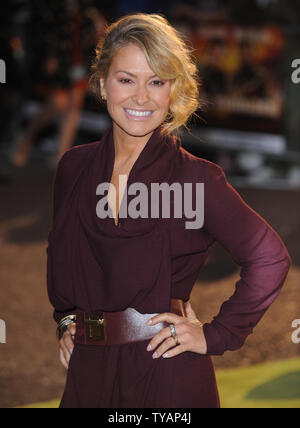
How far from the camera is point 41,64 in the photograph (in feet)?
31.0

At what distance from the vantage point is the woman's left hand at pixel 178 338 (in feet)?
5.53

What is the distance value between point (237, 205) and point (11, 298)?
3169 mm

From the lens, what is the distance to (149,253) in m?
1.67

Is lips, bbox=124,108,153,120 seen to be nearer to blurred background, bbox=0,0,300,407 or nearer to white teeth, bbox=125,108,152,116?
white teeth, bbox=125,108,152,116

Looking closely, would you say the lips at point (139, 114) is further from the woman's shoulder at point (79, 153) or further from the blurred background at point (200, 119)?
the blurred background at point (200, 119)

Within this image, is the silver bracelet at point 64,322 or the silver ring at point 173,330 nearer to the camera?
the silver ring at point 173,330

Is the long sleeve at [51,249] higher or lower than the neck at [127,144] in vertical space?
lower

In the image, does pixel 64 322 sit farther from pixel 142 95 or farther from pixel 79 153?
pixel 142 95
